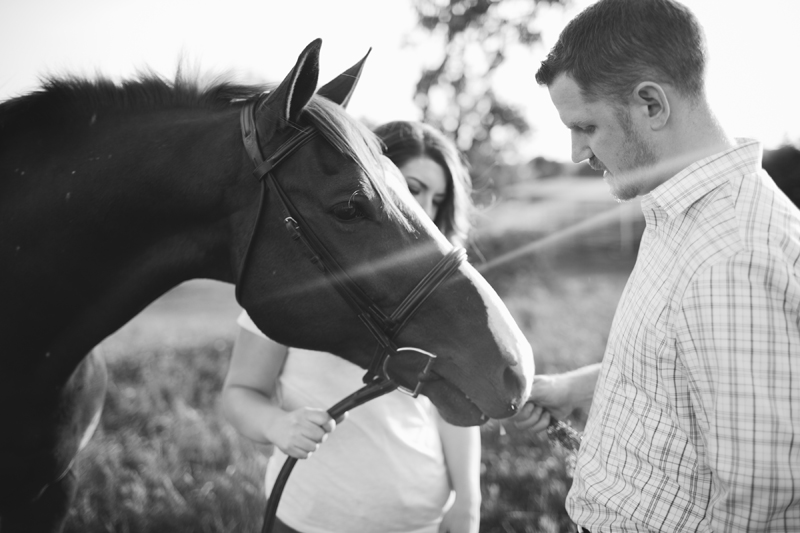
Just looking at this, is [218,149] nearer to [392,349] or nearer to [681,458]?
[392,349]

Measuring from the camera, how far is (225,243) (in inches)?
77.2

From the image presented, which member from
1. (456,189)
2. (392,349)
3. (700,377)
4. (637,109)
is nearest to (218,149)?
(392,349)

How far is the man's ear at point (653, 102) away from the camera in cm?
136

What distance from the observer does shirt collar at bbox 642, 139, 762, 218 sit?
52.5 inches

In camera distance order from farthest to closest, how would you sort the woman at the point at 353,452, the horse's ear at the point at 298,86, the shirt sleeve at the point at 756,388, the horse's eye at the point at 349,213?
1. the woman at the point at 353,452
2. the horse's eye at the point at 349,213
3. the horse's ear at the point at 298,86
4. the shirt sleeve at the point at 756,388

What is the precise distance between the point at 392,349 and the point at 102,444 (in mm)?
4367

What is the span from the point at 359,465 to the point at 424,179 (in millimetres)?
1332

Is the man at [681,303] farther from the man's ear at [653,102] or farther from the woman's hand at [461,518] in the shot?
the woman's hand at [461,518]

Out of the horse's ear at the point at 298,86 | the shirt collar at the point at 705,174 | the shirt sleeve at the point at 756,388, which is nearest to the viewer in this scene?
the shirt sleeve at the point at 756,388

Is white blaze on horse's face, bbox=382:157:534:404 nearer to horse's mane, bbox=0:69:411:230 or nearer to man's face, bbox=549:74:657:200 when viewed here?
horse's mane, bbox=0:69:411:230

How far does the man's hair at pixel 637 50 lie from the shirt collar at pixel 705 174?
0.18m

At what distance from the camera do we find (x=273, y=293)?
1893mm

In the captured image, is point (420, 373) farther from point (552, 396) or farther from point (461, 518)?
point (461, 518)

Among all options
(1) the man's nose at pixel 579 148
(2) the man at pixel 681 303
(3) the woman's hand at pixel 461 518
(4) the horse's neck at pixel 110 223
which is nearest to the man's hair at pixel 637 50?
(2) the man at pixel 681 303
